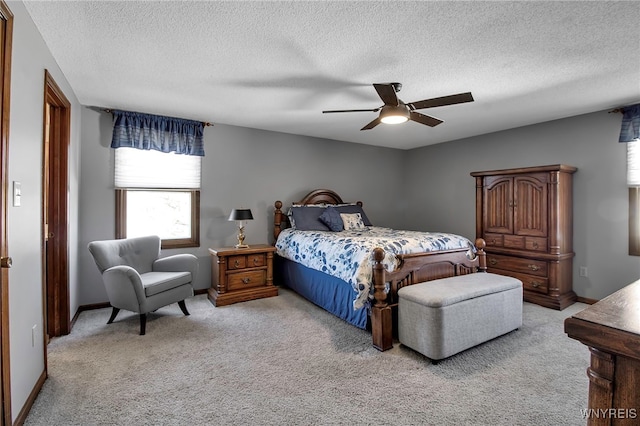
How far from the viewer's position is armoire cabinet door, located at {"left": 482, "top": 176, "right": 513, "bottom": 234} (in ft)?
13.7

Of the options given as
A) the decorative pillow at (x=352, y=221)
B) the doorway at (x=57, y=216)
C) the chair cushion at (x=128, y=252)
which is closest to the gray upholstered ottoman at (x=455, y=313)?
the decorative pillow at (x=352, y=221)

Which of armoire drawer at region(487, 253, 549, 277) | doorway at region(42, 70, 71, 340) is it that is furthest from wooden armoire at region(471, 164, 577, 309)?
doorway at region(42, 70, 71, 340)

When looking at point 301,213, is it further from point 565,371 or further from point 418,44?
point 565,371

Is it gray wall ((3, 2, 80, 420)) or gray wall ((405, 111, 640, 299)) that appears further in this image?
gray wall ((405, 111, 640, 299))

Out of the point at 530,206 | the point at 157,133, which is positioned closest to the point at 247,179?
the point at 157,133

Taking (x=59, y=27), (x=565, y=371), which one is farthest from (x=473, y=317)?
(x=59, y=27)

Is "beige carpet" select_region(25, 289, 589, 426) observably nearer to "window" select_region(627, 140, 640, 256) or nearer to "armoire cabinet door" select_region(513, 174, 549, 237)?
"armoire cabinet door" select_region(513, 174, 549, 237)

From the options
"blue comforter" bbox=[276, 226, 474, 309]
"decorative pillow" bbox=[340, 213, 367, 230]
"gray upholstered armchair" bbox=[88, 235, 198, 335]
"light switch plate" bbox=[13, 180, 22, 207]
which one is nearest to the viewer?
"light switch plate" bbox=[13, 180, 22, 207]

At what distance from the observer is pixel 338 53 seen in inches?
91.7

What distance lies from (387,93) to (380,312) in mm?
1767

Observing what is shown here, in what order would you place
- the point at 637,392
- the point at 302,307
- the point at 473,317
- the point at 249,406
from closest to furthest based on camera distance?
1. the point at 637,392
2. the point at 249,406
3. the point at 473,317
4. the point at 302,307

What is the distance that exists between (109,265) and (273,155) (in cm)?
261

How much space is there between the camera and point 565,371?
7.47 ft

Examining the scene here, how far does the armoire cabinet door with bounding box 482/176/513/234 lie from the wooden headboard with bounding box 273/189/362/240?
2.02 metres
